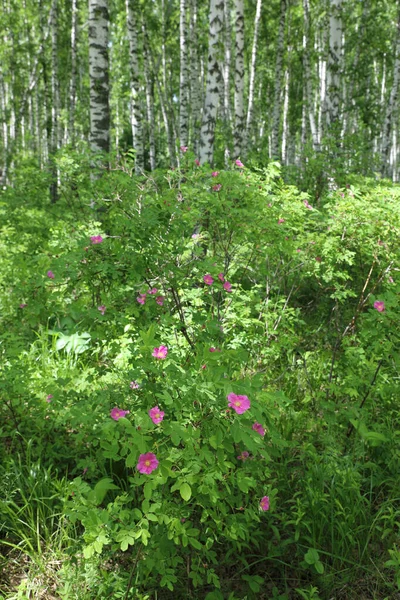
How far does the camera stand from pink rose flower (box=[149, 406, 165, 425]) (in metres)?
1.58

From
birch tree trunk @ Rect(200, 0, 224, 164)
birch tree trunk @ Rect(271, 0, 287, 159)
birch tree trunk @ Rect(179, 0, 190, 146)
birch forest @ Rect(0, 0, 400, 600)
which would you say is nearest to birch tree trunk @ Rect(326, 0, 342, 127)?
→ birch tree trunk @ Rect(200, 0, 224, 164)

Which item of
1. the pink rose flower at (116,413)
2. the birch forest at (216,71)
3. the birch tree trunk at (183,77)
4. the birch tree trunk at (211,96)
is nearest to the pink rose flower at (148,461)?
the pink rose flower at (116,413)

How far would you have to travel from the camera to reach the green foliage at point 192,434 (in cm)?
165

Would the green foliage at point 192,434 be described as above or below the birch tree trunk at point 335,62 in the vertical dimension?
below

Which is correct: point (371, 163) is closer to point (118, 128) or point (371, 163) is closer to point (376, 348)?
point (376, 348)

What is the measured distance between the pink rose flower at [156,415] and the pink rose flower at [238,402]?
0.81 feet

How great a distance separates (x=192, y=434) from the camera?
5.16ft

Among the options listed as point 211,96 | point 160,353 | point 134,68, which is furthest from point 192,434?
point 134,68

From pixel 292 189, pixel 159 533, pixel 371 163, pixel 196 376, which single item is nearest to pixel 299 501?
pixel 159 533

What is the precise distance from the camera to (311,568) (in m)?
2.04

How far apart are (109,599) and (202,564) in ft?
1.34

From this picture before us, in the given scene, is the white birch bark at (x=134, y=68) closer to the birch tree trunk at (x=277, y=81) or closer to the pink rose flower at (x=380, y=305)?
the birch tree trunk at (x=277, y=81)

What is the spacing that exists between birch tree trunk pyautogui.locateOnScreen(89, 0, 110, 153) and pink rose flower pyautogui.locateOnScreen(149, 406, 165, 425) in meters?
4.02

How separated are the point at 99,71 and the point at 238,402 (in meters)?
4.72
